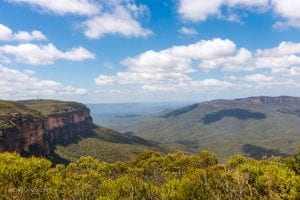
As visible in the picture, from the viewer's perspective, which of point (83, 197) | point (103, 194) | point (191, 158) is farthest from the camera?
point (191, 158)

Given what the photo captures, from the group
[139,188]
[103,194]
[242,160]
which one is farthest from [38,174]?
[242,160]

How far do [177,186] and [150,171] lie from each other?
62.8 metres

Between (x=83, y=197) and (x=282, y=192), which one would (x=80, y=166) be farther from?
(x=282, y=192)

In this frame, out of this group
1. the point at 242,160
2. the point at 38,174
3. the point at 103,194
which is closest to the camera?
the point at 38,174

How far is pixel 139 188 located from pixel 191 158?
222ft

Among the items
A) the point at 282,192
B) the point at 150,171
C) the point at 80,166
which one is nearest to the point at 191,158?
the point at 150,171

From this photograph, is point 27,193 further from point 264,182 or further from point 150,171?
point 150,171

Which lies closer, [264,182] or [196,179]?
[264,182]

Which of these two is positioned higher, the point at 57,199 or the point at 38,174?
the point at 38,174

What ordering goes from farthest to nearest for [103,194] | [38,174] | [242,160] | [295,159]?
1. [242,160]
2. [295,159]
3. [103,194]
4. [38,174]

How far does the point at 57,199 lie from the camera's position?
94.8 meters

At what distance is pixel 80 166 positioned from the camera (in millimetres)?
→ 157875

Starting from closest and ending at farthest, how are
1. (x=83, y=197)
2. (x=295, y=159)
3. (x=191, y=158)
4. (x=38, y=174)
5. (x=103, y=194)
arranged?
(x=38, y=174) < (x=103, y=194) < (x=83, y=197) < (x=295, y=159) < (x=191, y=158)

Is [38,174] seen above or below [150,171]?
above
